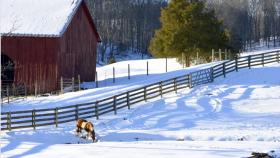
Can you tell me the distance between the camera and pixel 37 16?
42.7m

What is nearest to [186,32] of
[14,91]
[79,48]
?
[79,48]

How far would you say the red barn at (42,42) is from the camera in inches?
1614

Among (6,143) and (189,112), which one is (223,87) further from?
(6,143)

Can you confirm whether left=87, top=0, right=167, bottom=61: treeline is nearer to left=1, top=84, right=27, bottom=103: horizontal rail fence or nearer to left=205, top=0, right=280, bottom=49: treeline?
left=205, top=0, right=280, bottom=49: treeline

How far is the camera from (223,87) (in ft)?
115

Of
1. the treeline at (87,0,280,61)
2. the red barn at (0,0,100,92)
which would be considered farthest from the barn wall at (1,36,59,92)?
the treeline at (87,0,280,61)

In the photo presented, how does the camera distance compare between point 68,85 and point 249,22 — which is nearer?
point 68,85

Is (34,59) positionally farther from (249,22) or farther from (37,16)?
(249,22)

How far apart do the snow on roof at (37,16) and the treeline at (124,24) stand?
65321 millimetres

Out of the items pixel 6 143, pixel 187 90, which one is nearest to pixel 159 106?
pixel 187 90

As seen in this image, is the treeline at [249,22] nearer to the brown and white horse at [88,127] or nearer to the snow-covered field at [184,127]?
the snow-covered field at [184,127]

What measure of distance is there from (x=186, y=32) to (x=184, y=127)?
26364 mm

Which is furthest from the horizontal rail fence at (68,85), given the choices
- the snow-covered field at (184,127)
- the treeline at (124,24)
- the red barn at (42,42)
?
the treeline at (124,24)

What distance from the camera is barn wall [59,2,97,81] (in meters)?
42.1
